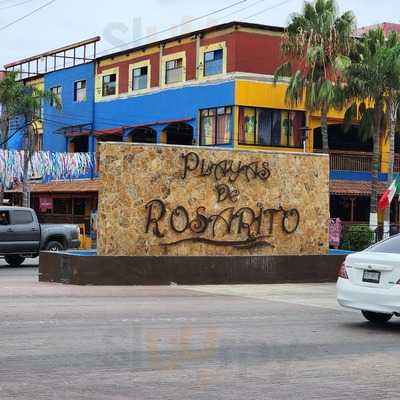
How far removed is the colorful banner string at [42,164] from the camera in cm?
4525

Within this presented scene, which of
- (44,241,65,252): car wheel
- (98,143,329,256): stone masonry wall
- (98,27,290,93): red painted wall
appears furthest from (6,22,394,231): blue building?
(98,143,329,256): stone masonry wall

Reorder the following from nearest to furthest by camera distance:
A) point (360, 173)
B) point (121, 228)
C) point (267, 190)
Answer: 1. point (121, 228)
2. point (267, 190)
3. point (360, 173)

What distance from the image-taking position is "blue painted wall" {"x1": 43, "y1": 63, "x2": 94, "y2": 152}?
51875 millimetres

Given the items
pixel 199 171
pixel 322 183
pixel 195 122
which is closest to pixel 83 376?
pixel 199 171

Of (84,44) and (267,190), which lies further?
(84,44)

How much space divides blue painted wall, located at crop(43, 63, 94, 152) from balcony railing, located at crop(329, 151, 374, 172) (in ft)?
49.9

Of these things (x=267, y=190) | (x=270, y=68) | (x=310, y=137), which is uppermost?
(x=270, y=68)

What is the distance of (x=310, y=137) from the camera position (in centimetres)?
4338

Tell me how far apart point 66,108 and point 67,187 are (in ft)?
21.2

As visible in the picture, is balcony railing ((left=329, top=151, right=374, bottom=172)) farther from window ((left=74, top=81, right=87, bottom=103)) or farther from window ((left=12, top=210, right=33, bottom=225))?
window ((left=12, top=210, right=33, bottom=225))

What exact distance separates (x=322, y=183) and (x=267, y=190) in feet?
5.24

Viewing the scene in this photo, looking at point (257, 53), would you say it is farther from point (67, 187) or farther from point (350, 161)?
point (67, 187)

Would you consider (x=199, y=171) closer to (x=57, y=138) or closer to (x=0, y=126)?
(x=0, y=126)

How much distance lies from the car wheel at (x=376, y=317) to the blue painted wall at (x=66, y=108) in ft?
129
